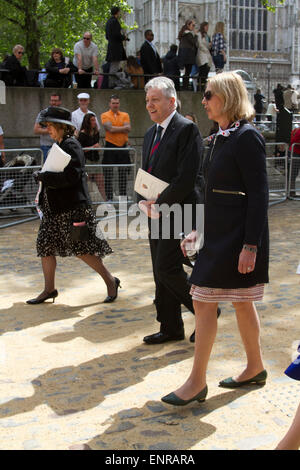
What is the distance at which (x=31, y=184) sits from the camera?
1097cm

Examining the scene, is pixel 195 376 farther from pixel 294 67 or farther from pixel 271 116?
pixel 294 67

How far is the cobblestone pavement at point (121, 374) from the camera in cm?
334

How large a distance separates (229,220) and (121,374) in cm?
143

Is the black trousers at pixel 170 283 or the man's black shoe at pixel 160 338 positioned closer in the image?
the black trousers at pixel 170 283

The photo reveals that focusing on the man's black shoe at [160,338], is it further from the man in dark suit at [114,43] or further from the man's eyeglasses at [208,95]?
the man in dark suit at [114,43]

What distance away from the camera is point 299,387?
3.94 meters

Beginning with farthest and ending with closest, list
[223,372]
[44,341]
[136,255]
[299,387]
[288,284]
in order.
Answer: [136,255], [288,284], [44,341], [223,372], [299,387]

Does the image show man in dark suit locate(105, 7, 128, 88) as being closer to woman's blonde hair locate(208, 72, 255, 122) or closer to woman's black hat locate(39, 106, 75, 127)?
woman's black hat locate(39, 106, 75, 127)

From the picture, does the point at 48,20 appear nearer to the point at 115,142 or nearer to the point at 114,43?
the point at 114,43

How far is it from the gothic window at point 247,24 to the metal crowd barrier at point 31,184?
63.2m

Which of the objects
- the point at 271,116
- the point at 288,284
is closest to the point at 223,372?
the point at 288,284

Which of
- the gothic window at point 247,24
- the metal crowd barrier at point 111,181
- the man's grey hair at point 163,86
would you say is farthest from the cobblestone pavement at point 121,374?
the gothic window at point 247,24

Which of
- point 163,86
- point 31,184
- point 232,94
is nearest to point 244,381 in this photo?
point 232,94

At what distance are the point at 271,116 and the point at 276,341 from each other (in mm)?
20027
